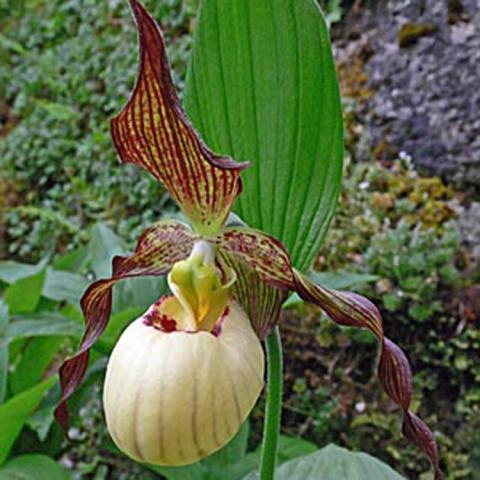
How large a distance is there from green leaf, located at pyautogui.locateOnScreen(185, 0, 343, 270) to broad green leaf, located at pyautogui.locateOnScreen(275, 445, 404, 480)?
0.95 ft

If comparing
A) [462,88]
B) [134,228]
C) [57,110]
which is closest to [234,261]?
[462,88]

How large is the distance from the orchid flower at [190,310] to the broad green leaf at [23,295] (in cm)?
74

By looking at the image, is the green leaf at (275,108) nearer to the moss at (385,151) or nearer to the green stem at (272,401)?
the green stem at (272,401)

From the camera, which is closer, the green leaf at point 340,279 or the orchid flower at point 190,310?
the orchid flower at point 190,310

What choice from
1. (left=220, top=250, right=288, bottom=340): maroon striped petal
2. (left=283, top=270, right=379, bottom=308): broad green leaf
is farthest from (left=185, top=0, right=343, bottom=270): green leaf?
(left=283, top=270, right=379, bottom=308): broad green leaf

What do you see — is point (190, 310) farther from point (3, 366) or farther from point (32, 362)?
point (32, 362)

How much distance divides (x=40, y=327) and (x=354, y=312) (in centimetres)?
74

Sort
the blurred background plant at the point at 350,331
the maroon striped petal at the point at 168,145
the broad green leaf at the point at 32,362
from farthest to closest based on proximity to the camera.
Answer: the broad green leaf at the point at 32,362, the blurred background plant at the point at 350,331, the maroon striped petal at the point at 168,145

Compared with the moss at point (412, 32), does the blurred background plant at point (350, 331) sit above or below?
below

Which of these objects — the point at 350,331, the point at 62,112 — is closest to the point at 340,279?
the point at 350,331

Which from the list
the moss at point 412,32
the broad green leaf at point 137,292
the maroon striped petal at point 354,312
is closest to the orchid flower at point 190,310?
the maroon striped petal at point 354,312

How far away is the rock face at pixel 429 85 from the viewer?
1736mm

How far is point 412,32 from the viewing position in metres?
1.88

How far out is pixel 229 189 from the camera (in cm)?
85
